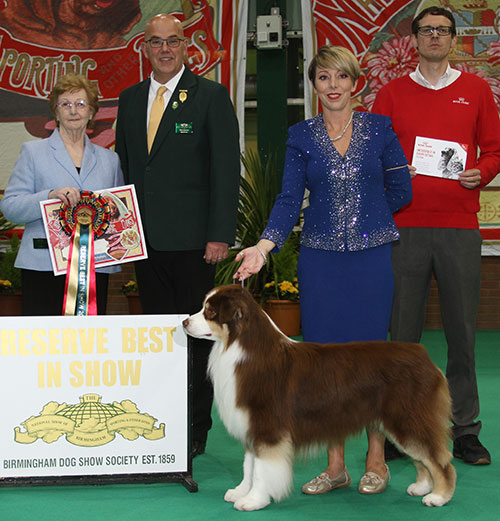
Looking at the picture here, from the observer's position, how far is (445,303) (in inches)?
152

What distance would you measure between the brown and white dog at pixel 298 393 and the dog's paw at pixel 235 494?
0.29ft

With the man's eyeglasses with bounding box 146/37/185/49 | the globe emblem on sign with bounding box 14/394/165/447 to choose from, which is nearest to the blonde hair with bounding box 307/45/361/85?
the man's eyeglasses with bounding box 146/37/185/49

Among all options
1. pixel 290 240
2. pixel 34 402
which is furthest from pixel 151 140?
pixel 290 240

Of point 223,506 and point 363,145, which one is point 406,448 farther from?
point 363,145

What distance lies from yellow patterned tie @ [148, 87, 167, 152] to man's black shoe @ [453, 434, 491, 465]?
239 centimetres

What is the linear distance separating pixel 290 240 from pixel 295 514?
18.3 feet

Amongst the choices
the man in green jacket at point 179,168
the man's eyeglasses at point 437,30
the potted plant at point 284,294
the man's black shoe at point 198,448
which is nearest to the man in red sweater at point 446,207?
the man's eyeglasses at point 437,30

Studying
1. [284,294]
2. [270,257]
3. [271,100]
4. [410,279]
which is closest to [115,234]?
[410,279]

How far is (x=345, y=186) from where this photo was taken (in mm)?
3242

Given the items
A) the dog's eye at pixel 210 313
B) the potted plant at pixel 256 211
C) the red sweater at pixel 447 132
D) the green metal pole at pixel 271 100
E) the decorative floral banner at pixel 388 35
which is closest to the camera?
the dog's eye at pixel 210 313

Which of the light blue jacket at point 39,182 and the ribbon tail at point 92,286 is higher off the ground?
the light blue jacket at point 39,182

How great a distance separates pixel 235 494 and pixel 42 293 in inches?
56.4

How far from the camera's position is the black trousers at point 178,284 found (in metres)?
3.80

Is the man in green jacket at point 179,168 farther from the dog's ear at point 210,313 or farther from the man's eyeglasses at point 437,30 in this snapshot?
the man's eyeglasses at point 437,30
